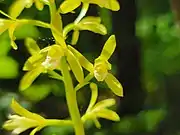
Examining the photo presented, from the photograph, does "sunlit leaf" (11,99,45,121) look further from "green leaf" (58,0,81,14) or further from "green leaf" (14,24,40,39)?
"green leaf" (14,24,40,39)

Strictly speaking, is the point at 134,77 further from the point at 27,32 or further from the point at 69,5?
the point at 69,5

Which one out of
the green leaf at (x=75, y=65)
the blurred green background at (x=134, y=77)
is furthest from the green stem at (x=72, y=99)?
the blurred green background at (x=134, y=77)

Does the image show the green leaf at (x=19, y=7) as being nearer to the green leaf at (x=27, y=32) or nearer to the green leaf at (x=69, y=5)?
the green leaf at (x=69, y=5)

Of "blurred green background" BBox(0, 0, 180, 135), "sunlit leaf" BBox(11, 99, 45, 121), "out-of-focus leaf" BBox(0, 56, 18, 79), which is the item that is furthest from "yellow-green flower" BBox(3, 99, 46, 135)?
"blurred green background" BBox(0, 0, 180, 135)

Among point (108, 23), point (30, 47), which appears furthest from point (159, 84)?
point (30, 47)

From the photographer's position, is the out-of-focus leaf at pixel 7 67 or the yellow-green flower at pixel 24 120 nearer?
the yellow-green flower at pixel 24 120

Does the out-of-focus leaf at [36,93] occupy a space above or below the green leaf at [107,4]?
below
